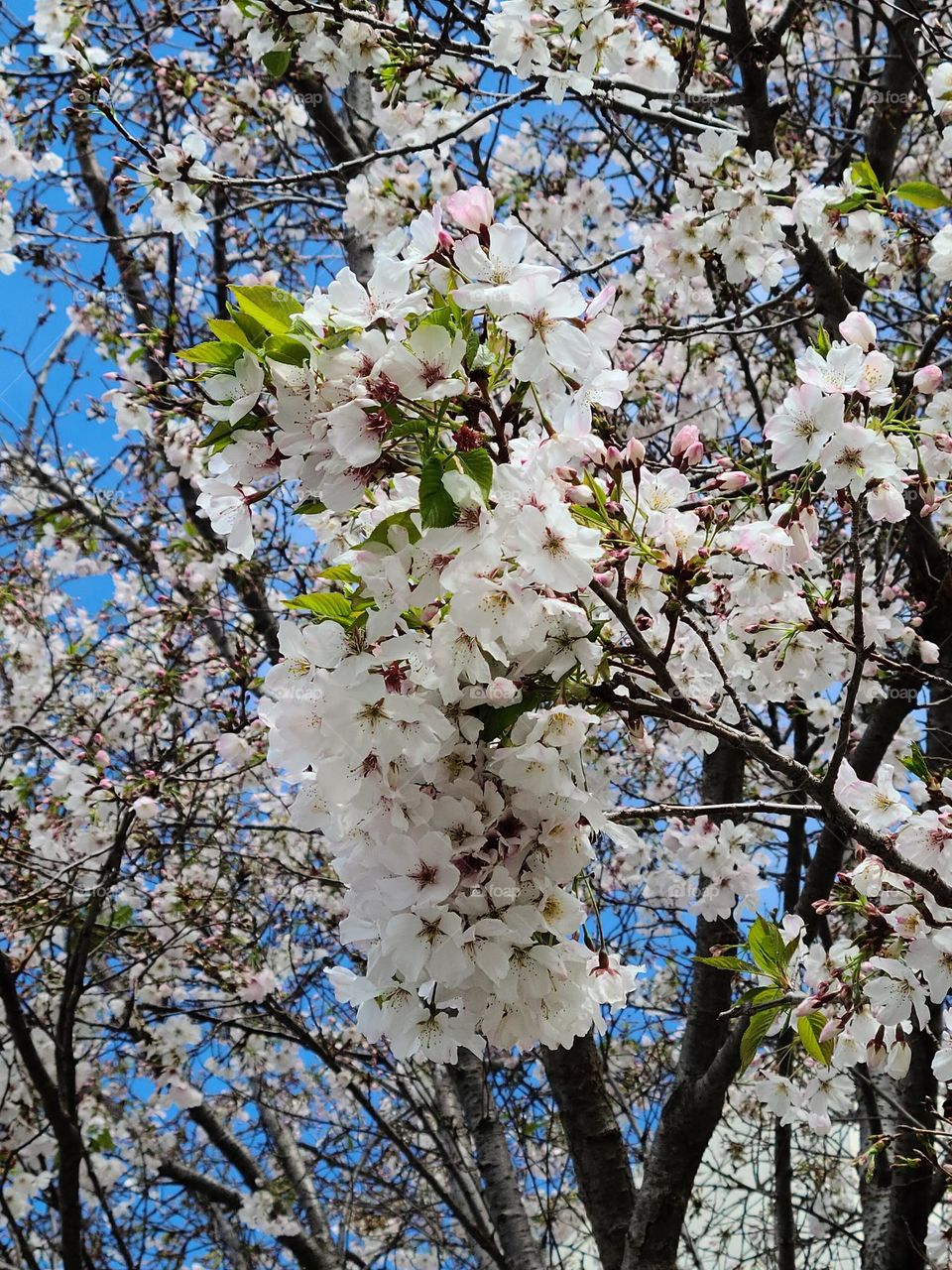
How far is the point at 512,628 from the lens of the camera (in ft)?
3.69

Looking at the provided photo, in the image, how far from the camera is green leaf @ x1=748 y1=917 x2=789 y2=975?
6.09 feet

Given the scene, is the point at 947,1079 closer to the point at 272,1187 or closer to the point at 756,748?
the point at 756,748

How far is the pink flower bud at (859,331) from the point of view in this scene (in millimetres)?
1534

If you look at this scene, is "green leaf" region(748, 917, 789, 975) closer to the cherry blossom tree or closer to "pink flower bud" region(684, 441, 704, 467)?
the cherry blossom tree

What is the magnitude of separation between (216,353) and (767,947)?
1378 mm

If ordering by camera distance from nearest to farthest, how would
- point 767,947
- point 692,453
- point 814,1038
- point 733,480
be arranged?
point 692,453, point 733,480, point 814,1038, point 767,947

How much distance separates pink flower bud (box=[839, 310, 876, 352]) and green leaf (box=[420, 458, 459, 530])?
77cm

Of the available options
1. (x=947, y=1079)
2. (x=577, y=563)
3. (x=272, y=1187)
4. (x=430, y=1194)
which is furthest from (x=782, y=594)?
(x=430, y=1194)

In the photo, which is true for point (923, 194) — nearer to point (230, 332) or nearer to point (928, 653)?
point (928, 653)

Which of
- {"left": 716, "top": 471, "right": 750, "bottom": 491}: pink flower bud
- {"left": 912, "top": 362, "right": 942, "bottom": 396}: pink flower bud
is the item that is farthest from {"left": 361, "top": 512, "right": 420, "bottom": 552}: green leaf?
{"left": 912, "top": 362, "right": 942, "bottom": 396}: pink flower bud

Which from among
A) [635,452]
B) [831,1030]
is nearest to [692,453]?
[635,452]

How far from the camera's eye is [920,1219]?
3.17m

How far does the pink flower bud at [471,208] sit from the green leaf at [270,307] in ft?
0.73

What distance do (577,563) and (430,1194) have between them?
6.05m
